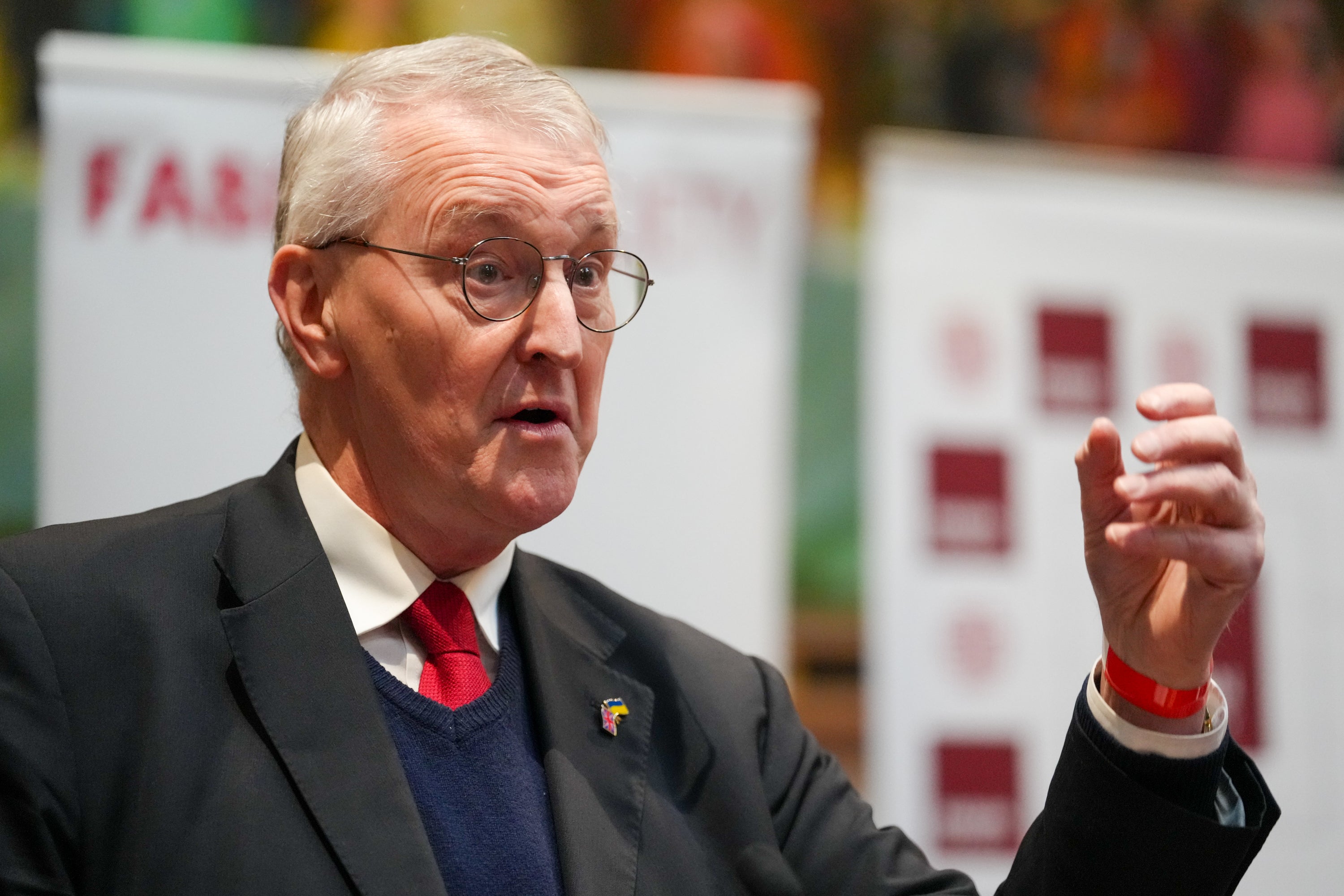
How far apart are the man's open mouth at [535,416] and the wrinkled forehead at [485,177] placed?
226 mm

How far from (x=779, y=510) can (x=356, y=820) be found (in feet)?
6.19

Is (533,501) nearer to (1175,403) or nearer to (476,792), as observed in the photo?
(476,792)

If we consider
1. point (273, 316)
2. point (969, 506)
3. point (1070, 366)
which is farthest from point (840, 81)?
point (273, 316)

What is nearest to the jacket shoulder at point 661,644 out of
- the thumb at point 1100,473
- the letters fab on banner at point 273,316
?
the thumb at point 1100,473

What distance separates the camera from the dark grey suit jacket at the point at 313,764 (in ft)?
4.54

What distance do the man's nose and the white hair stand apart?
0.65ft

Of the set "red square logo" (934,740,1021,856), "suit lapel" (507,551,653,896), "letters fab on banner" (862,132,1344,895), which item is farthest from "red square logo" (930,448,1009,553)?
"suit lapel" (507,551,653,896)

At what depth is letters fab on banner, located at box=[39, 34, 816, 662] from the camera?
112 inches

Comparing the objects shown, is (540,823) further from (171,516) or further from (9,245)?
(9,245)

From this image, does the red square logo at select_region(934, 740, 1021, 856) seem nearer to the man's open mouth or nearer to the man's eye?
the man's open mouth

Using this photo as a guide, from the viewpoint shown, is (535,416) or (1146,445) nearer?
(1146,445)

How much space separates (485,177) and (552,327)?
21cm

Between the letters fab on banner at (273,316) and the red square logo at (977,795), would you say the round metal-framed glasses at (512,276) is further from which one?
the red square logo at (977,795)

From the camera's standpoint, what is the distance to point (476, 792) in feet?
5.09
